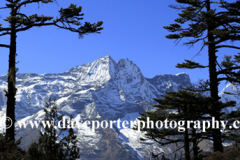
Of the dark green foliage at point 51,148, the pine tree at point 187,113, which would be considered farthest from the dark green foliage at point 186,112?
the dark green foliage at point 51,148

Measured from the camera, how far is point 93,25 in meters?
16.5

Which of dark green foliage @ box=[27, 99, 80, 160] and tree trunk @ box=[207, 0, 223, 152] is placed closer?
dark green foliage @ box=[27, 99, 80, 160]

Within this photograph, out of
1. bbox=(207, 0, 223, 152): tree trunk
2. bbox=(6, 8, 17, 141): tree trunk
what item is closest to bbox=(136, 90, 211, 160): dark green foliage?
bbox=(207, 0, 223, 152): tree trunk

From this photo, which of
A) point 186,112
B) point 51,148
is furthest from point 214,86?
point 51,148

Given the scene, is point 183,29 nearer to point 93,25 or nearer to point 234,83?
point 234,83

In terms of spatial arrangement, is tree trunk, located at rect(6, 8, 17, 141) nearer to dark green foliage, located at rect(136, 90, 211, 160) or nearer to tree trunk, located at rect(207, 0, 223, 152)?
dark green foliage, located at rect(136, 90, 211, 160)

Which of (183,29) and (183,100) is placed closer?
(183,100)

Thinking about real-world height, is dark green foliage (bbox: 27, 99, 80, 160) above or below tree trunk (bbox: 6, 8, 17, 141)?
below

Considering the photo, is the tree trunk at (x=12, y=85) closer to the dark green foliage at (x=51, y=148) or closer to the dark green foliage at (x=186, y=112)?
the dark green foliage at (x=51, y=148)

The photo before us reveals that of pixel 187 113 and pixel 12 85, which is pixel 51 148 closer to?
pixel 12 85

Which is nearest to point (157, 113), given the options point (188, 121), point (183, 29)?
point (188, 121)

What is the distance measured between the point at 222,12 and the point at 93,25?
7499 millimetres

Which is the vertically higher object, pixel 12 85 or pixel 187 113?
pixel 12 85

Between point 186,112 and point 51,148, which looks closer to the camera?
point 51,148
